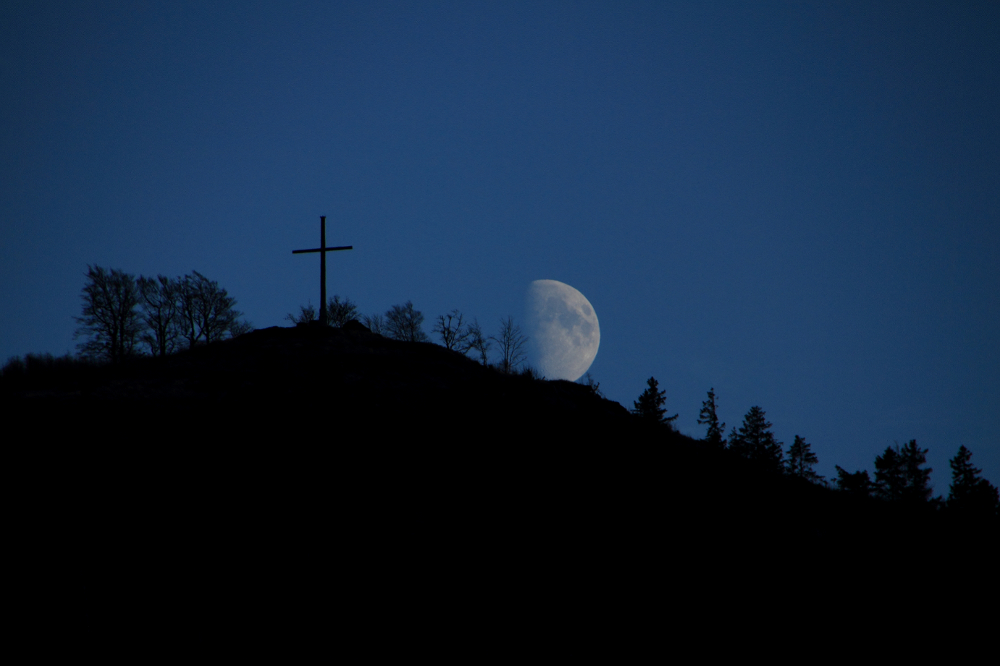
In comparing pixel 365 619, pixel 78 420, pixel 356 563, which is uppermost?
pixel 78 420

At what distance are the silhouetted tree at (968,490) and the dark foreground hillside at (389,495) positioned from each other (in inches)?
992

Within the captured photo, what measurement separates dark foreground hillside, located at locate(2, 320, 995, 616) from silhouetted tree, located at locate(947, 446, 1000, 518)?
25189 millimetres

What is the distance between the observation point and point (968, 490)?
43.3 metres

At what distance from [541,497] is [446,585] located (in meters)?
4.48

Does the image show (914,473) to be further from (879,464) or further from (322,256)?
(322,256)

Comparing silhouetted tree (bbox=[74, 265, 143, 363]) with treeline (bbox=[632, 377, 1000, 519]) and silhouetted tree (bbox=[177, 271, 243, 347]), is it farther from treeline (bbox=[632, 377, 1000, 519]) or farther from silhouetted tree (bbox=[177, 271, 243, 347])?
treeline (bbox=[632, 377, 1000, 519])

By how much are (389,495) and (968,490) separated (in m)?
50.1

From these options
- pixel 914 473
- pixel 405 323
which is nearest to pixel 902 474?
pixel 914 473

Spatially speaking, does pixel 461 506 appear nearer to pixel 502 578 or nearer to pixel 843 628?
pixel 502 578

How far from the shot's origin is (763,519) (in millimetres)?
16984

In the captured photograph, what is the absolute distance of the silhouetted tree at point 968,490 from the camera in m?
38.2

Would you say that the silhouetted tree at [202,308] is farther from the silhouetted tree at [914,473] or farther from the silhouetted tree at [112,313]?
the silhouetted tree at [914,473]

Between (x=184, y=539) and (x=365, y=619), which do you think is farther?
(x=184, y=539)

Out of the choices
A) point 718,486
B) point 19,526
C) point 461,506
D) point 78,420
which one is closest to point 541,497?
point 461,506
